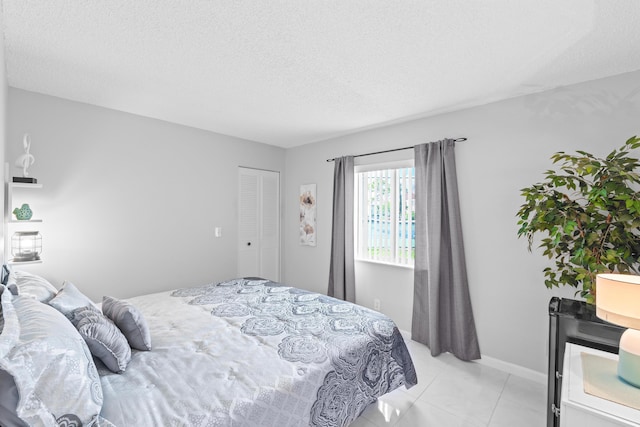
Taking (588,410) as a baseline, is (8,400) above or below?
above

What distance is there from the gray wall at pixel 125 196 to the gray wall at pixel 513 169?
2.49 meters

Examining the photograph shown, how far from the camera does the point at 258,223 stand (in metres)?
4.55

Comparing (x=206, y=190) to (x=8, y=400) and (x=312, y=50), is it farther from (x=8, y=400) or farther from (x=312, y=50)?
(x=8, y=400)

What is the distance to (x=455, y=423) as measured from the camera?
6.93 feet

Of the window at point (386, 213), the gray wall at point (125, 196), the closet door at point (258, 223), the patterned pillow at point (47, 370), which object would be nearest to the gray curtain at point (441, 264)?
the window at point (386, 213)

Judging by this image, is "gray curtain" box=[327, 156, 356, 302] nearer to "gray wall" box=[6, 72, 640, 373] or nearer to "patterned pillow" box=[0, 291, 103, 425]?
"gray wall" box=[6, 72, 640, 373]

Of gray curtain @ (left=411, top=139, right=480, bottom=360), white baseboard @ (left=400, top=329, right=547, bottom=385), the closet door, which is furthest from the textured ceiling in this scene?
white baseboard @ (left=400, top=329, right=547, bottom=385)

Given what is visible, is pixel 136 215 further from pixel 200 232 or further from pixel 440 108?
pixel 440 108

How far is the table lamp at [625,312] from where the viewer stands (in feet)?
4.21

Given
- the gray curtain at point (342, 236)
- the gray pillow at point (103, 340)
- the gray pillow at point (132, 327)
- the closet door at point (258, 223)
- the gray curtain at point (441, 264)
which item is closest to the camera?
the gray pillow at point (103, 340)

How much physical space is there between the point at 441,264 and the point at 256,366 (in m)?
2.21

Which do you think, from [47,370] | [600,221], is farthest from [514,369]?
[47,370]

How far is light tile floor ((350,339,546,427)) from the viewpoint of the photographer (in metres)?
2.14

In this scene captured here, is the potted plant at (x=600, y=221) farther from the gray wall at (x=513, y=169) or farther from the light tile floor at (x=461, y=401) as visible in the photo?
the light tile floor at (x=461, y=401)
